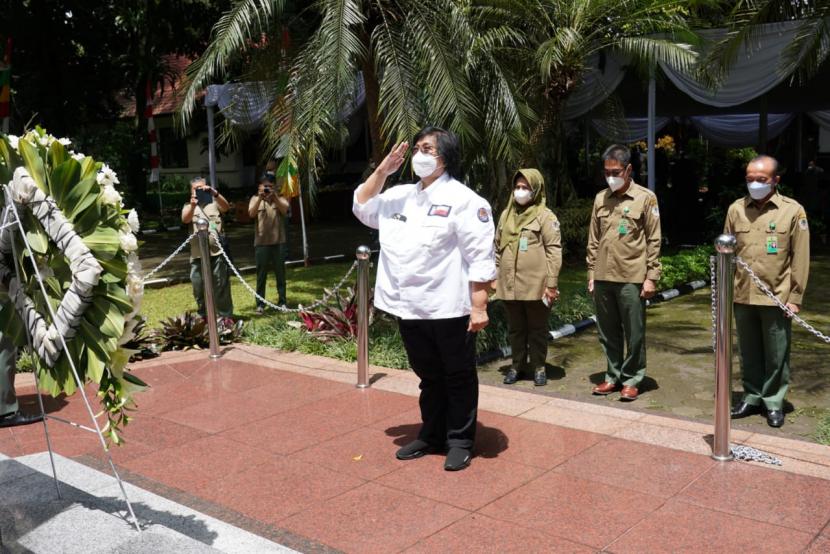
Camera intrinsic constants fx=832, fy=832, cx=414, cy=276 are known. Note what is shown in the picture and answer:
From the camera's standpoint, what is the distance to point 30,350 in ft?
12.2

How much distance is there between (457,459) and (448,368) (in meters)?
0.56

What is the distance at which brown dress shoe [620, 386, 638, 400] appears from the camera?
664 cm

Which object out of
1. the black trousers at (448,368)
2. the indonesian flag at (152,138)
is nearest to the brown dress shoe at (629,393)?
the black trousers at (448,368)

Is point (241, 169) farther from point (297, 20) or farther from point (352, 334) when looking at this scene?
point (352, 334)

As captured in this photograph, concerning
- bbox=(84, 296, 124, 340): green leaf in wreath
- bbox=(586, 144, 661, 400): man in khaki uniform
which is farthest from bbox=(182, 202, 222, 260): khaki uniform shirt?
bbox=(84, 296, 124, 340): green leaf in wreath

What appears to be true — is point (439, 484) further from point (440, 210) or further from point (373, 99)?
point (373, 99)

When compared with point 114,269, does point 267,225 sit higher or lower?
lower

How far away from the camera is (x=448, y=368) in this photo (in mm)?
5031

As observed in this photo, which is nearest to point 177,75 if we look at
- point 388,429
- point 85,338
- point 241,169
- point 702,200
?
point 241,169

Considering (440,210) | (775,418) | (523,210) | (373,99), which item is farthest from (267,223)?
(775,418)

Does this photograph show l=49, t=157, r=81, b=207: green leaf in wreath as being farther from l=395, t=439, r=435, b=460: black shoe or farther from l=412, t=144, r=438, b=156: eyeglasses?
l=395, t=439, r=435, b=460: black shoe

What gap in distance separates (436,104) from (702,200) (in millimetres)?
12559

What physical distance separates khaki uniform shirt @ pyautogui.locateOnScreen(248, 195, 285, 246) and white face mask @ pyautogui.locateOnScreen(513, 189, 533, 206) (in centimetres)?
455

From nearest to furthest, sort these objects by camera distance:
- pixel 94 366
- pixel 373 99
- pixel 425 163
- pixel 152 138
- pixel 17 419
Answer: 1. pixel 94 366
2. pixel 425 163
3. pixel 17 419
4. pixel 373 99
5. pixel 152 138
